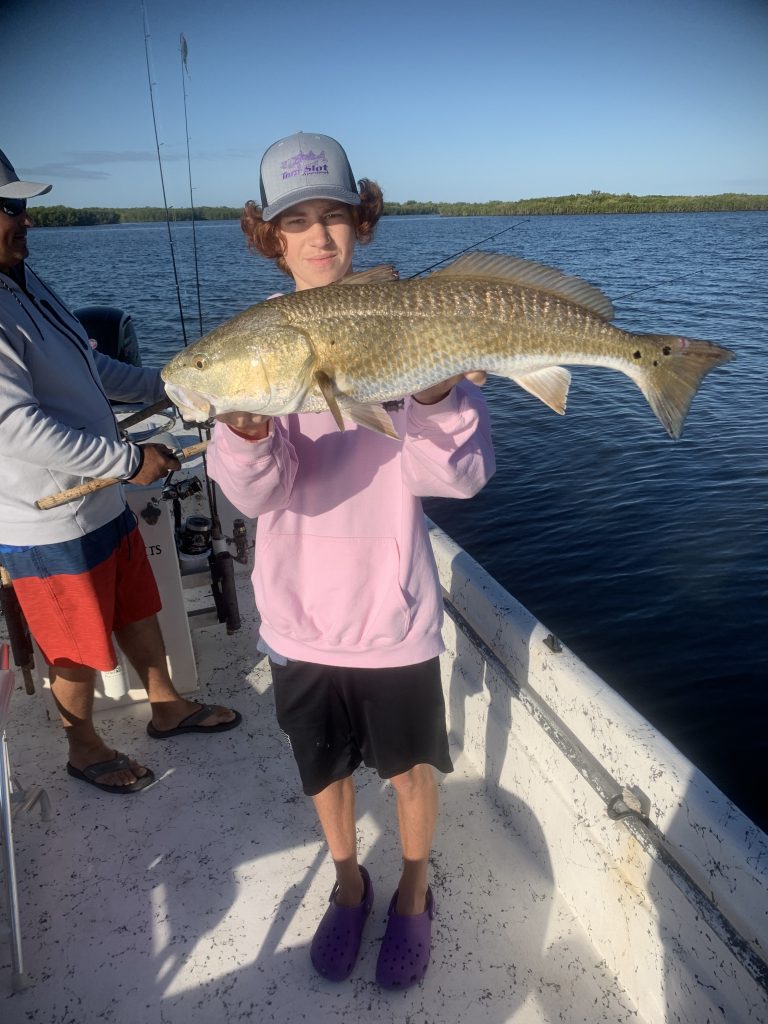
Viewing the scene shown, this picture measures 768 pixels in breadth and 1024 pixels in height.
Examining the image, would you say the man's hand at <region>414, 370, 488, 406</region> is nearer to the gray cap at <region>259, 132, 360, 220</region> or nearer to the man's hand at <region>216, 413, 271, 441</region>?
the man's hand at <region>216, 413, 271, 441</region>

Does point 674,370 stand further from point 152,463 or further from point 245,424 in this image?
point 152,463

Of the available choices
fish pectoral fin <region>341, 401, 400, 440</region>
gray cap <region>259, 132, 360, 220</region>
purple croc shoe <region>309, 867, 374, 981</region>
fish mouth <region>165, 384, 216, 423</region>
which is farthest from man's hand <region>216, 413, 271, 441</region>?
purple croc shoe <region>309, 867, 374, 981</region>

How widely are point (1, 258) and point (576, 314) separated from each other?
2.25 metres

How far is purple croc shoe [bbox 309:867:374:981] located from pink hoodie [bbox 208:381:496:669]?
115cm

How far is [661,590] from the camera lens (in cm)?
760

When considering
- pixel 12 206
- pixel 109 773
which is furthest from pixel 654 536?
pixel 12 206

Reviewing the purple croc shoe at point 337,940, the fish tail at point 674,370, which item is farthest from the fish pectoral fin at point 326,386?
the purple croc shoe at point 337,940

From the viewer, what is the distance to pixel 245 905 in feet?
9.26

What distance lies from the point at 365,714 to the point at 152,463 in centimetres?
140

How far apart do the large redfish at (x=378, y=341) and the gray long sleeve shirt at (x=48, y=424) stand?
25.8 inches

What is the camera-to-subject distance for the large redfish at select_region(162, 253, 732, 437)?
1991 millimetres

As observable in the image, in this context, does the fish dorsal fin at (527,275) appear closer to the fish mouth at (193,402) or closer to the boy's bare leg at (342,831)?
the fish mouth at (193,402)

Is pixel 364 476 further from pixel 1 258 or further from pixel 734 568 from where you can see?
pixel 734 568

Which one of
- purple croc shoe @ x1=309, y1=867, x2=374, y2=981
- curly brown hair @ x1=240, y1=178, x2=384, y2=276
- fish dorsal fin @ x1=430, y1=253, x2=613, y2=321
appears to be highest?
curly brown hair @ x1=240, y1=178, x2=384, y2=276
